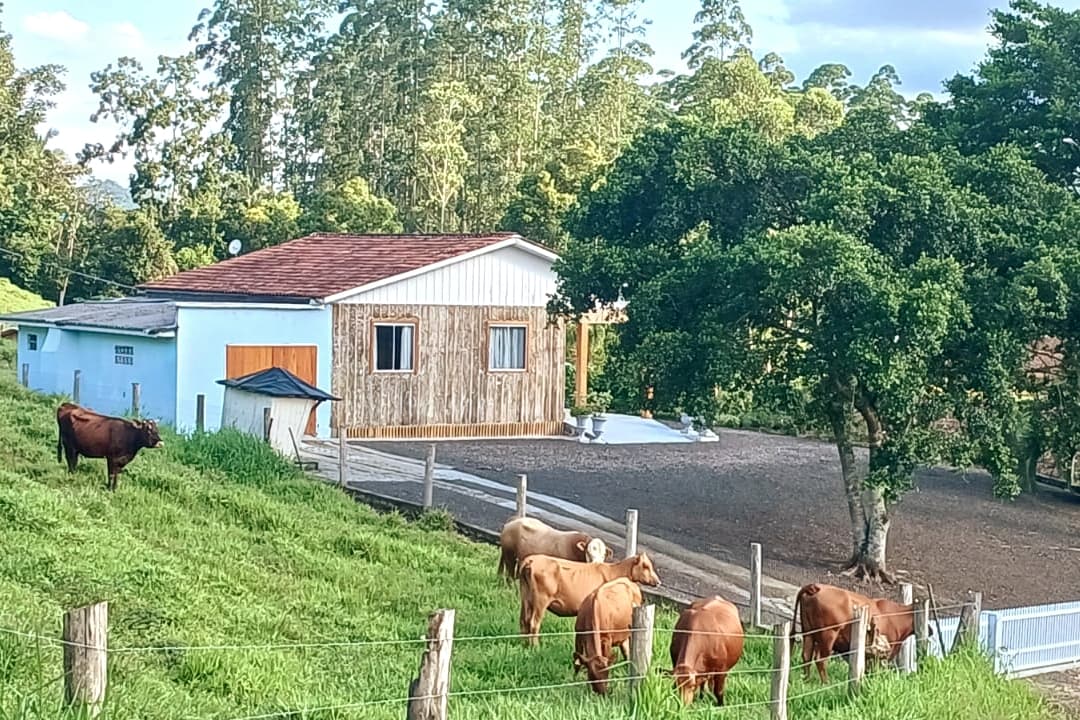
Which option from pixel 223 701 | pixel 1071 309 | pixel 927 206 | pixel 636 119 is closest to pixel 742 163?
pixel 927 206

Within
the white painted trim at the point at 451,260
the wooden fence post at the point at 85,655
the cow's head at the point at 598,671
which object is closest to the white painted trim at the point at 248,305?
→ the white painted trim at the point at 451,260

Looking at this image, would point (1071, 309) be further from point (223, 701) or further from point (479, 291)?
point (479, 291)

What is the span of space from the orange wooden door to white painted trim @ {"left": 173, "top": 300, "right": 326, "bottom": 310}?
71 centimetres

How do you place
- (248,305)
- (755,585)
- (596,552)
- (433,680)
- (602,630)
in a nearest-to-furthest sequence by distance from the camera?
(433,680)
(602,630)
(596,552)
(755,585)
(248,305)

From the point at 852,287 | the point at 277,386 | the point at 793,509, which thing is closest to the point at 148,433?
the point at 277,386

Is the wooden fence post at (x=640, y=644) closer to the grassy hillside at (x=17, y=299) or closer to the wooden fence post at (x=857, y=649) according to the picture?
the wooden fence post at (x=857, y=649)

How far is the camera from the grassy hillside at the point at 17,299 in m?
42.4

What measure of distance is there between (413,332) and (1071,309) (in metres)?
14.4

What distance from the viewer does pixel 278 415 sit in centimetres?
2123

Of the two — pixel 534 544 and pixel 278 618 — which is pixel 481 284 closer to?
pixel 534 544

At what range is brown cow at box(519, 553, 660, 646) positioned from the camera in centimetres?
1145

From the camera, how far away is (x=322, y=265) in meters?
29.5

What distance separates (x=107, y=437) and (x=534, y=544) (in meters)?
5.09

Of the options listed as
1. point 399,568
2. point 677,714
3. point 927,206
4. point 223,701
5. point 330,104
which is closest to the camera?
point 223,701
